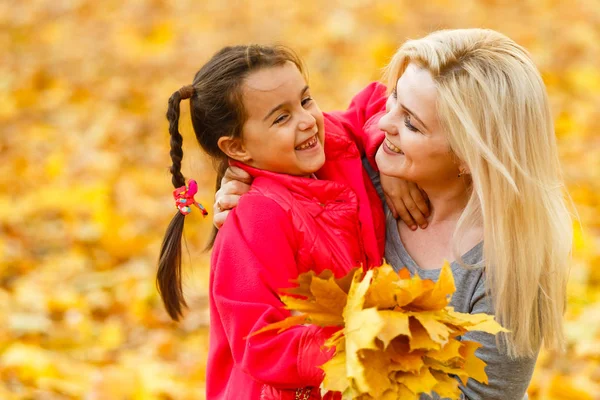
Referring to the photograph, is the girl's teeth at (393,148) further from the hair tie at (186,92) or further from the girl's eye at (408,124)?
the hair tie at (186,92)

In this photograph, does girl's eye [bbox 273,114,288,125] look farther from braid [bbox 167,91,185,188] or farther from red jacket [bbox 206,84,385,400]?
braid [bbox 167,91,185,188]

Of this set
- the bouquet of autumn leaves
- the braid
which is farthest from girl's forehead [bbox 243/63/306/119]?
the bouquet of autumn leaves

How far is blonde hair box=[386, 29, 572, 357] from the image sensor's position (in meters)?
2.33

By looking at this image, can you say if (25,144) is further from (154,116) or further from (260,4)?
(260,4)

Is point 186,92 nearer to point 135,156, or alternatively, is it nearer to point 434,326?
point 434,326

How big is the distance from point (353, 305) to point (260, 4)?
7283 millimetres

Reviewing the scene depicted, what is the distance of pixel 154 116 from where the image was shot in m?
7.38

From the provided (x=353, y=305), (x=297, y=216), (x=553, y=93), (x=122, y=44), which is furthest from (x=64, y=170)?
(x=353, y=305)

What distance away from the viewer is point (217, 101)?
2.50 metres

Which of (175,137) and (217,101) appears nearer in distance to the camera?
(217,101)

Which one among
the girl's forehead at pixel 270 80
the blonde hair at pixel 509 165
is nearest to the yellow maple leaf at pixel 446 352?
the blonde hair at pixel 509 165

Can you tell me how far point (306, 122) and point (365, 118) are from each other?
0.49m

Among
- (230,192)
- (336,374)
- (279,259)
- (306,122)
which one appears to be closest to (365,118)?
(306,122)

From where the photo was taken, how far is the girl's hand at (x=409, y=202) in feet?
8.65
